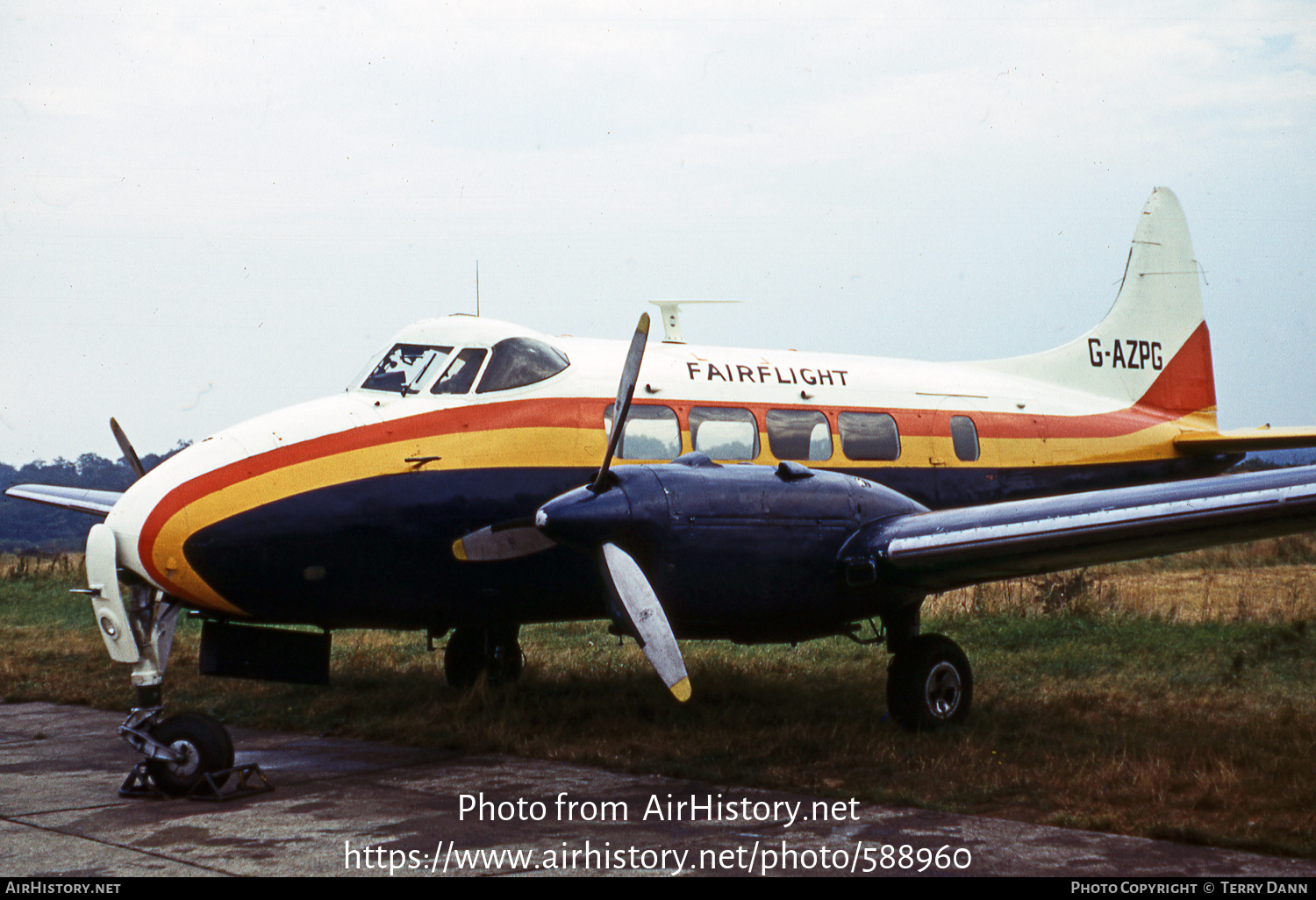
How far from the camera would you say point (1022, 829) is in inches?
293

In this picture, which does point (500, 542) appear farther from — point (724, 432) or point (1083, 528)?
point (1083, 528)

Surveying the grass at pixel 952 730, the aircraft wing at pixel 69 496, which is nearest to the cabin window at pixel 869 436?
the grass at pixel 952 730

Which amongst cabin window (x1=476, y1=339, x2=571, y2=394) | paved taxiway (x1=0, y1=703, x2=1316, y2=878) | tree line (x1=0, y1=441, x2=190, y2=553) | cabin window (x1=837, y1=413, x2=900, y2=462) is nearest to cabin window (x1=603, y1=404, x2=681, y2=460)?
cabin window (x1=476, y1=339, x2=571, y2=394)

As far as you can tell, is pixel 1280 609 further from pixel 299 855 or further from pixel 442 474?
pixel 299 855

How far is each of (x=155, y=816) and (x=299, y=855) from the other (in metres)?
1.74

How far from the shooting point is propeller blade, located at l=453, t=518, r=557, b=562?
9625 millimetres

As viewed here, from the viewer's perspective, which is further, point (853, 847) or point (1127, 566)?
point (1127, 566)

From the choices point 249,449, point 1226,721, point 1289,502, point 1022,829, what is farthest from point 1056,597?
point 249,449

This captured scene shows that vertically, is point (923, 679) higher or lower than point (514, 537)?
lower

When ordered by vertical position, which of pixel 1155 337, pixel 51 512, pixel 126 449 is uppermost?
pixel 1155 337

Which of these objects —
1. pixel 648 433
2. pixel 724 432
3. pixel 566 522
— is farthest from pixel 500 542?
pixel 724 432

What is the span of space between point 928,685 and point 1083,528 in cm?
222

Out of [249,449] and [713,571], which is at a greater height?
[249,449]

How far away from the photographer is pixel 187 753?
339 inches
